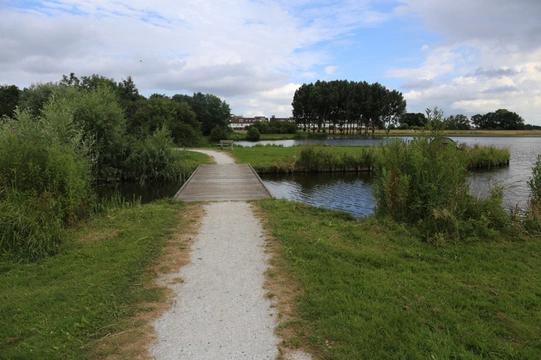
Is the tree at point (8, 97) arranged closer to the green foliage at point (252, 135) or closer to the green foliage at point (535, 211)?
→ the green foliage at point (252, 135)

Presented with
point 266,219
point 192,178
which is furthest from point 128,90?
point 266,219

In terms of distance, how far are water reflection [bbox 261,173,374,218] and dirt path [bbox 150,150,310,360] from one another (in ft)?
18.8

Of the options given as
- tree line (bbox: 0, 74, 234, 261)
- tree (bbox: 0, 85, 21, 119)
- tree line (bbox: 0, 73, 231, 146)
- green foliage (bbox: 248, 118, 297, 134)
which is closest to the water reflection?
tree line (bbox: 0, 74, 234, 261)

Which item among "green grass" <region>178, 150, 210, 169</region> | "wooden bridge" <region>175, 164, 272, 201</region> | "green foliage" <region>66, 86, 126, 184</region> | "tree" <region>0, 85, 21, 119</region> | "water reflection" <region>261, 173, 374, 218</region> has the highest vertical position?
"tree" <region>0, 85, 21, 119</region>

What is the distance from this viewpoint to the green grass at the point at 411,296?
3.10m

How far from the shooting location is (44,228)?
5.90 meters

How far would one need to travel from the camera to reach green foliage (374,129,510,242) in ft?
21.1

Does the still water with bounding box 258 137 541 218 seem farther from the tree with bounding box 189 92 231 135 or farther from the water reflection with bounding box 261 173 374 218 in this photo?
the tree with bounding box 189 92 231 135

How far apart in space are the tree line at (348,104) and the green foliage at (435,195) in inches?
2824

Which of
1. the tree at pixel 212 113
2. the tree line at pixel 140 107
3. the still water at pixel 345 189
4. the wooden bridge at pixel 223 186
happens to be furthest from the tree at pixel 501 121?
the wooden bridge at pixel 223 186

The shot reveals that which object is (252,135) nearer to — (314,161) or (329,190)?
(314,161)

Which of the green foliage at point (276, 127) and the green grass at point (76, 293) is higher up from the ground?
the green foliage at point (276, 127)

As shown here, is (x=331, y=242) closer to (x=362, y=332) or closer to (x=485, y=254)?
(x=485, y=254)

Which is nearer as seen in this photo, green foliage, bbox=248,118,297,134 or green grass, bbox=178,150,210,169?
green grass, bbox=178,150,210,169
